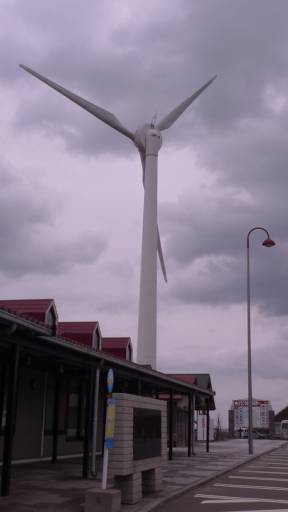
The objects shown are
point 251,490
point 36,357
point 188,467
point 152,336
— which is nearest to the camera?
point 251,490

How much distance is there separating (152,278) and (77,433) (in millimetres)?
13332

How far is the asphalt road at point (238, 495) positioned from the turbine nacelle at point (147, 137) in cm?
2463

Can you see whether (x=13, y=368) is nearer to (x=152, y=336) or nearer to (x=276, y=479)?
(x=276, y=479)

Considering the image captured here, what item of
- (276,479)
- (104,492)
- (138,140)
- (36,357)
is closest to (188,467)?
(276,479)

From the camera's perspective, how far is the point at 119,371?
22359 mm

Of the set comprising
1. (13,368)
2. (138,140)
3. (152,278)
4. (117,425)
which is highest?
(138,140)

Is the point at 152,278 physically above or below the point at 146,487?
above

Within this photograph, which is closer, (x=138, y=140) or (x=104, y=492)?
(x=104, y=492)

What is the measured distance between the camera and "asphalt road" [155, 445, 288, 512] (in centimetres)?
1422

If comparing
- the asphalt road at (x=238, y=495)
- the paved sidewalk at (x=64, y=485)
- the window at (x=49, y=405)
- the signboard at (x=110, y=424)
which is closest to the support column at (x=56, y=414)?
the window at (x=49, y=405)

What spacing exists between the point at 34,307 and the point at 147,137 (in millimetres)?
22257

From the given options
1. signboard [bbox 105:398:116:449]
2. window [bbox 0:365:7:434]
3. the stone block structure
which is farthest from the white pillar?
signboard [bbox 105:398:116:449]

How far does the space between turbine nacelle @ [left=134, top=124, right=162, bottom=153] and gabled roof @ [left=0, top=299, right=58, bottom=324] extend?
824 inches

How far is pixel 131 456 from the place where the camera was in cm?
1434
